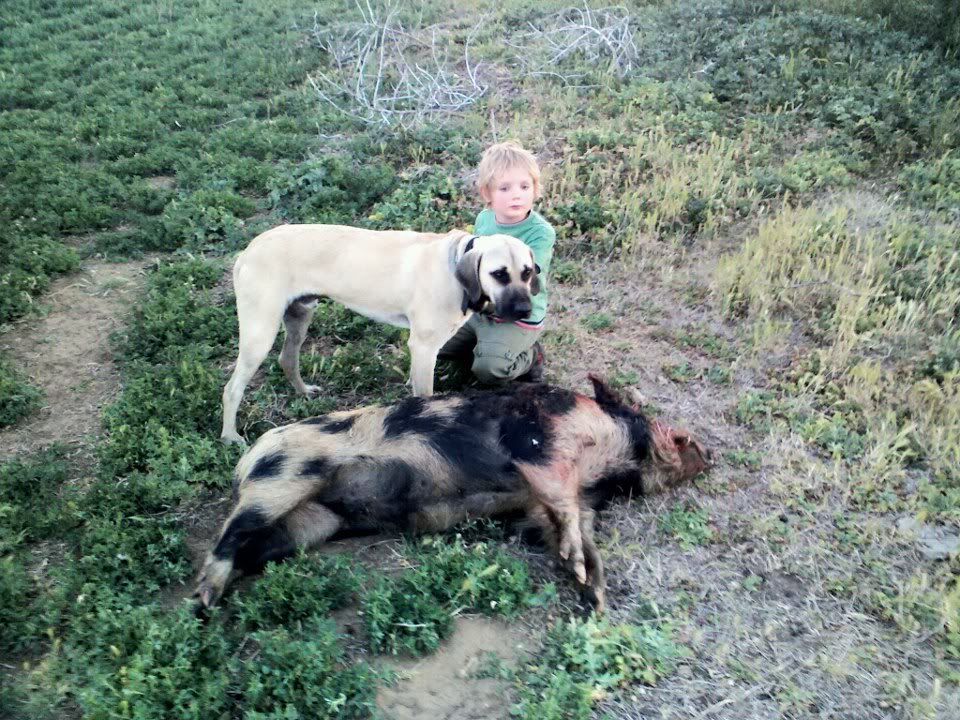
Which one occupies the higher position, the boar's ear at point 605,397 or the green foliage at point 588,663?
the boar's ear at point 605,397

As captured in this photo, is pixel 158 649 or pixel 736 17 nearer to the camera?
pixel 158 649

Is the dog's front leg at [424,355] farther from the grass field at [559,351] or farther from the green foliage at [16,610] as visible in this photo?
the green foliage at [16,610]

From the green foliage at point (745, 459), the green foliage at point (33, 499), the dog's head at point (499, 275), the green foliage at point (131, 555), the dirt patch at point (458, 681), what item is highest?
the dog's head at point (499, 275)

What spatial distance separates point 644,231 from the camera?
639 centimetres

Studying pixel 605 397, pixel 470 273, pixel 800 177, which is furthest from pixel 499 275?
pixel 800 177

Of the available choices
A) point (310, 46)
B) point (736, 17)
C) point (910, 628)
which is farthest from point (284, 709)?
point (310, 46)

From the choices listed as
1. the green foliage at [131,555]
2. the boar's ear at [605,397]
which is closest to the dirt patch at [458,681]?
the green foliage at [131,555]

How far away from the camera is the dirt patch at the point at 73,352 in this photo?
14.8 feet

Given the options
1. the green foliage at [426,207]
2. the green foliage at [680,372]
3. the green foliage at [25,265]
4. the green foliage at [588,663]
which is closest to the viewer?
the green foliage at [588,663]

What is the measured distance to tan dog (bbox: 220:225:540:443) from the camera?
4.09 meters

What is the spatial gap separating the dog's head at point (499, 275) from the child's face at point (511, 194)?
497mm

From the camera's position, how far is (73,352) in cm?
527

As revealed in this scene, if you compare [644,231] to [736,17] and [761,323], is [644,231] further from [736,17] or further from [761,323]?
[736,17]

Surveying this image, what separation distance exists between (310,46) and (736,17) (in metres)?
5.97
